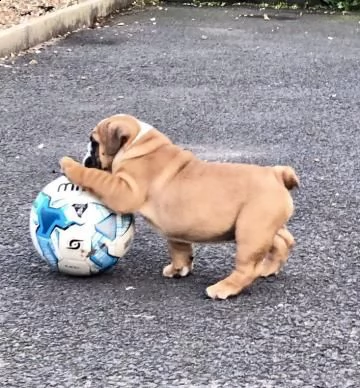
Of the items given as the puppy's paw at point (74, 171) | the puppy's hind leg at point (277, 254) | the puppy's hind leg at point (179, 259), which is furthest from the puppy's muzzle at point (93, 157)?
the puppy's hind leg at point (277, 254)

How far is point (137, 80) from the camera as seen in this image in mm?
8133

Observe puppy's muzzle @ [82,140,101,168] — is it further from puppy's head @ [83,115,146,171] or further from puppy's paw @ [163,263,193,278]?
puppy's paw @ [163,263,193,278]

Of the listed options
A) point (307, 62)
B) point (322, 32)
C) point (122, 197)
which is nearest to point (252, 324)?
point (122, 197)

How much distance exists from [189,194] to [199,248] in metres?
0.60

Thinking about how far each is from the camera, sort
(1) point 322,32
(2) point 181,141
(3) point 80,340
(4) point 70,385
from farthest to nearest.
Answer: (1) point 322,32 → (2) point 181,141 → (3) point 80,340 → (4) point 70,385

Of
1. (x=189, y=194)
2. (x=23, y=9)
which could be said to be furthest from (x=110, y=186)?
(x=23, y=9)

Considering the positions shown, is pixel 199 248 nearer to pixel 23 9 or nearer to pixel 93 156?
pixel 93 156

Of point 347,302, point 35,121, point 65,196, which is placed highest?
point 65,196

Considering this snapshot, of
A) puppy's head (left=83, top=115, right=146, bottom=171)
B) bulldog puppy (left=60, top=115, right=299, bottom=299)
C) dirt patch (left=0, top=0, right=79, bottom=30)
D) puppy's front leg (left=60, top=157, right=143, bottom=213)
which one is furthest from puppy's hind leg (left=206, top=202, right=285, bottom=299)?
dirt patch (left=0, top=0, right=79, bottom=30)

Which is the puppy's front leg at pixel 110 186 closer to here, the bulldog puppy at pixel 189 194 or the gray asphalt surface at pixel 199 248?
the bulldog puppy at pixel 189 194

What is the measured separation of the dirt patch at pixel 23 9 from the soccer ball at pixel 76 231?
6.27 meters

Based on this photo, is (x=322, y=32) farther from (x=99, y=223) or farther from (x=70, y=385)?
(x=70, y=385)

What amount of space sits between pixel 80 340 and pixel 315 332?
0.82 m

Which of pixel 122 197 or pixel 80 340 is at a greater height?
pixel 122 197
